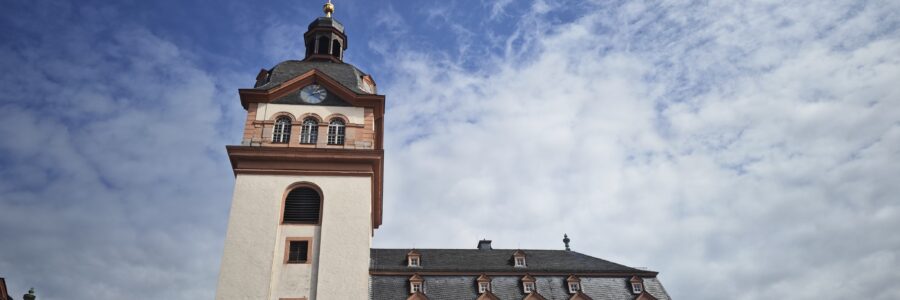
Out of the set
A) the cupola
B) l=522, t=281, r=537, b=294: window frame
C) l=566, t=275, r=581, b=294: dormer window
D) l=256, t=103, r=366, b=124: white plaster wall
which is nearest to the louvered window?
l=256, t=103, r=366, b=124: white plaster wall

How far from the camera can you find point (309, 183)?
25844 millimetres

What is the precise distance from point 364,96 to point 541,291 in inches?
649

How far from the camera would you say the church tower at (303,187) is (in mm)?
23609

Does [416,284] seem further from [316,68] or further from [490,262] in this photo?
[316,68]

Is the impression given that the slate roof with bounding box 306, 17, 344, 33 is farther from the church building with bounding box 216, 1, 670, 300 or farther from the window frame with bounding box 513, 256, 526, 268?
the window frame with bounding box 513, 256, 526, 268

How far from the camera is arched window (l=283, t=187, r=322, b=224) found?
25.2 m

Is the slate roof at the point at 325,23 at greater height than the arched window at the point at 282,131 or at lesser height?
greater

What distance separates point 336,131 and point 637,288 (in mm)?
20694

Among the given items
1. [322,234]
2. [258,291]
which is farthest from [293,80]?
[258,291]

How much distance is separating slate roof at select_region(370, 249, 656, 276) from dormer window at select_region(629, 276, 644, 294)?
2.04 feet

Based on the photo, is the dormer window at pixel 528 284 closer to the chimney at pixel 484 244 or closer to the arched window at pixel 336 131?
the chimney at pixel 484 244

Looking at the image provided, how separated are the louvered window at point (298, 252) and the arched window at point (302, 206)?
3.09 ft

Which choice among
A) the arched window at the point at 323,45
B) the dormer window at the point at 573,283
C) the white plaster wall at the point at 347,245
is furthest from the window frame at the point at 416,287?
the arched window at the point at 323,45

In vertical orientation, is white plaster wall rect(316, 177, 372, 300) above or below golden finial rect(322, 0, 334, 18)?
below
